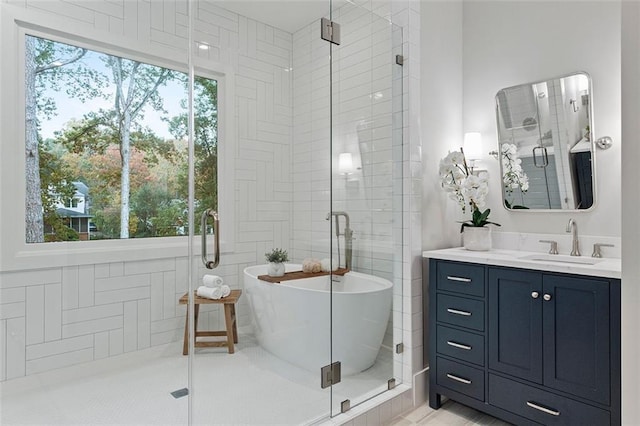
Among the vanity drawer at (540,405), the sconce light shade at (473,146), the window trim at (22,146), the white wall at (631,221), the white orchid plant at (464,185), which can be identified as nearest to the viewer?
the white wall at (631,221)

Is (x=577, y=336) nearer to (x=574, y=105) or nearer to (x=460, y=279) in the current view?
(x=460, y=279)

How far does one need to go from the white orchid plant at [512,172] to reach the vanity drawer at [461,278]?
2.20ft

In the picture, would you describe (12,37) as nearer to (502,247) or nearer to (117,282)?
(117,282)

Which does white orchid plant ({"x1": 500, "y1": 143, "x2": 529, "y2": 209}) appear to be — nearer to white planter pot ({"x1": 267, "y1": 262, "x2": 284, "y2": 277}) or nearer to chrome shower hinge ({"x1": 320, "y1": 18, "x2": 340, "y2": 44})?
chrome shower hinge ({"x1": 320, "y1": 18, "x2": 340, "y2": 44})

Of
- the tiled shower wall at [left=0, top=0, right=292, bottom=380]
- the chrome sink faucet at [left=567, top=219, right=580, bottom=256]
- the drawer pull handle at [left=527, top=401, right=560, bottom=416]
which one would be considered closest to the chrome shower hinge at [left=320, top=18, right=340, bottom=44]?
the tiled shower wall at [left=0, top=0, right=292, bottom=380]

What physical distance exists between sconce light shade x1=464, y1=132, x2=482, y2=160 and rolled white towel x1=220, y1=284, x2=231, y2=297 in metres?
1.84

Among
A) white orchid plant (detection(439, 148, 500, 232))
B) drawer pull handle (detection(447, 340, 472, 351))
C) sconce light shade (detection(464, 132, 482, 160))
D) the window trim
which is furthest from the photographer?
sconce light shade (detection(464, 132, 482, 160))

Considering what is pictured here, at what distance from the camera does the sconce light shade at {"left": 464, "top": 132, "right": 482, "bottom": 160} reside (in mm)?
2674

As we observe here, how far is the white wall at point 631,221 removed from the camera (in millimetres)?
485

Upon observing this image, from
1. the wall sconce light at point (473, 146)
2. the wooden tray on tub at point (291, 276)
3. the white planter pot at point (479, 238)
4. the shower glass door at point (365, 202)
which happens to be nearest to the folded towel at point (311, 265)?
the wooden tray on tub at point (291, 276)

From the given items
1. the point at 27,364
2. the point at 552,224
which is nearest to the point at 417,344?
the point at 552,224

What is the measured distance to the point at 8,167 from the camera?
1.39m

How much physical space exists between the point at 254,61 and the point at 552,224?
2.01 meters

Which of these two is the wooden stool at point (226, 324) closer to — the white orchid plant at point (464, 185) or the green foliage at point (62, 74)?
the green foliage at point (62, 74)
